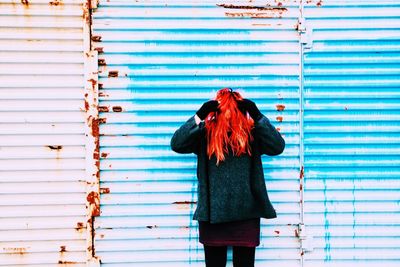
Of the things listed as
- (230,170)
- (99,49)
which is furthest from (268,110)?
(99,49)

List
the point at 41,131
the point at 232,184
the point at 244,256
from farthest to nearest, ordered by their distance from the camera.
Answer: the point at 41,131 → the point at 244,256 → the point at 232,184

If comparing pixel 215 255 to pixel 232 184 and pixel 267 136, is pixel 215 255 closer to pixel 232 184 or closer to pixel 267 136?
pixel 232 184

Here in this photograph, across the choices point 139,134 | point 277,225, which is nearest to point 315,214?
point 277,225

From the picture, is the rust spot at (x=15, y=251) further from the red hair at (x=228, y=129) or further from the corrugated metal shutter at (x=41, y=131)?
the red hair at (x=228, y=129)

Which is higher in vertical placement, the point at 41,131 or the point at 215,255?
the point at 41,131

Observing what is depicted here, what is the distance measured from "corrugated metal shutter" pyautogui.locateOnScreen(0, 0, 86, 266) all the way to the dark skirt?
126cm

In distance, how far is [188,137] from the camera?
3764 mm

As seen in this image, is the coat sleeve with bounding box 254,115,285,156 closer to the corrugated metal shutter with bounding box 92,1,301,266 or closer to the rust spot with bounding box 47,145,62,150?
the corrugated metal shutter with bounding box 92,1,301,266

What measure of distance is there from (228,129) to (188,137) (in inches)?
12.9

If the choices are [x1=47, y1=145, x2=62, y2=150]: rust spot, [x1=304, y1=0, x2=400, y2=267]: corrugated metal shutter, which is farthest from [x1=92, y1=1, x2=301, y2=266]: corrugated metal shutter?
[x1=47, y1=145, x2=62, y2=150]: rust spot

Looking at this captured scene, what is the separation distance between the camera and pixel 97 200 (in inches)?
166

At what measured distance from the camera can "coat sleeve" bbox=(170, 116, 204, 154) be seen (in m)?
3.76

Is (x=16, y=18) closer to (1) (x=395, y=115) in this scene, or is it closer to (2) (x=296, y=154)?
(2) (x=296, y=154)

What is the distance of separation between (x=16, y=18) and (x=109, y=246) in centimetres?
222
